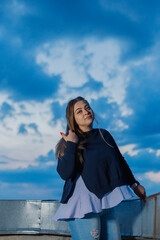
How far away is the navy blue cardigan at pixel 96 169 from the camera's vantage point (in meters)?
2.38

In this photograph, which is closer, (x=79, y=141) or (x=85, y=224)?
(x=85, y=224)

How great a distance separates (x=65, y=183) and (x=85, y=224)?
1.35 ft

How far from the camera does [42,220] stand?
13.3ft

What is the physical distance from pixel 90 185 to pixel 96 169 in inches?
5.0

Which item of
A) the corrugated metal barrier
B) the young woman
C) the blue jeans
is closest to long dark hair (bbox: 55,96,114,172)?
the young woman

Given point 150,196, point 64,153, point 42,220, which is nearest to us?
point 64,153

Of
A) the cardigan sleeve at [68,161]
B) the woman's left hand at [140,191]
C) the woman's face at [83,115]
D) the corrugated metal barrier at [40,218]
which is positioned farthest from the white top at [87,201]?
the corrugated metal barrier at [40,218]

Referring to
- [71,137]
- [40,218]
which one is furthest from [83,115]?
[40,218]

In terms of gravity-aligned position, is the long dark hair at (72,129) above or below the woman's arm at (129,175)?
above

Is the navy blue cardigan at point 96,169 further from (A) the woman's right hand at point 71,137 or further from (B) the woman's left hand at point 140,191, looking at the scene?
(B) the woman's left hand at point 140,191

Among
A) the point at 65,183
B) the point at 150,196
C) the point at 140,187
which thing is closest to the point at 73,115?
the point at 65,183

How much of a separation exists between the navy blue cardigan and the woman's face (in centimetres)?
14

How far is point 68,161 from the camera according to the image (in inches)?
94.3

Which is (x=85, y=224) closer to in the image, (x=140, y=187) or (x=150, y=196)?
(x=140, y=187)
